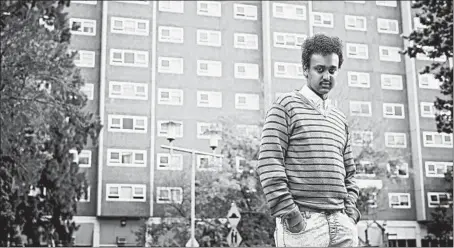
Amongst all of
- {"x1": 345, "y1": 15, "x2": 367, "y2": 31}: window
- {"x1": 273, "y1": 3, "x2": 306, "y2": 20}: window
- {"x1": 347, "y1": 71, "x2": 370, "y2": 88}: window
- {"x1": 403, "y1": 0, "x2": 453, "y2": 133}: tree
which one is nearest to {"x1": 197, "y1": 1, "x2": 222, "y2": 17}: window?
{"x1": 273, "y1": 3, "x2": 306, "y2": 20}: window

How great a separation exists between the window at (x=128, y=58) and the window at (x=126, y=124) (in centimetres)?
346

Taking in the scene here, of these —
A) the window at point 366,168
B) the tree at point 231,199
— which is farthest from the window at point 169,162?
the window at point 366,168

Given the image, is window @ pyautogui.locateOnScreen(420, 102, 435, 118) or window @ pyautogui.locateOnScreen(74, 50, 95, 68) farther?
window @ pyautogui.locateOnScreen(420, 102, 435, 118)

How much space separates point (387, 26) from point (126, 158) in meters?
21.4

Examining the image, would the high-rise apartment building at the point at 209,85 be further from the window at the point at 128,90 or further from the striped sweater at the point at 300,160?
the striped sweater at the point at 300,160

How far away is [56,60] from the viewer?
719 inches

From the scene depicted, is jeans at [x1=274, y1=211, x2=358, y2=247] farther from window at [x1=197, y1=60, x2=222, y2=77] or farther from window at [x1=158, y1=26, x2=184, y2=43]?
window at [x1=158, y1=26, x2=184, y2=43]

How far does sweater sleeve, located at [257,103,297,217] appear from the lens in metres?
3.50

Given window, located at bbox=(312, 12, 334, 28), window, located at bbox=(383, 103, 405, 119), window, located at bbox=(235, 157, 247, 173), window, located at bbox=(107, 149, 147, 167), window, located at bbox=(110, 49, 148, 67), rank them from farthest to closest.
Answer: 1. window, located at bbox=(312, 12, 334, 28)
2. window, located at bbox=(383, 103, 405, 119)
3. window, located at bbox=(110, 49, 148, 67)
4. window, located at bbox=(107, 149, 147, 167)
5. window, located at bbox=(235, 157, 247, 173)

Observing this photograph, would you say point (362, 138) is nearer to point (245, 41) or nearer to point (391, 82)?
point (245, 41)

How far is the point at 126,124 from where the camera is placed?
4491 centimetres

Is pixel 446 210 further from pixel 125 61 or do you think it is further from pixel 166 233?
pixel 125 61

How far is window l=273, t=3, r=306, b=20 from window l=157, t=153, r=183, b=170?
12.3m

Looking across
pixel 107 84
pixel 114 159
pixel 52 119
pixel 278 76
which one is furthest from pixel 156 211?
pixel 52 119
